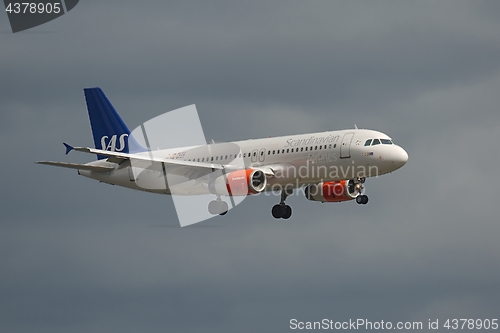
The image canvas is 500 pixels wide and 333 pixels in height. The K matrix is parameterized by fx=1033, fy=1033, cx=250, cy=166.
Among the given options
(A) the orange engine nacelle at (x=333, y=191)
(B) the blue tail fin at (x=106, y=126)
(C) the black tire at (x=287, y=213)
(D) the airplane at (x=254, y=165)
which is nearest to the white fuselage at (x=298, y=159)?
(D) the airplane at (x=254, y=165)

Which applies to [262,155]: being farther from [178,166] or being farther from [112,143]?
[112,143]

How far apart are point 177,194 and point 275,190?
8.33 metres

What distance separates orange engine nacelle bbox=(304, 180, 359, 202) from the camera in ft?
259

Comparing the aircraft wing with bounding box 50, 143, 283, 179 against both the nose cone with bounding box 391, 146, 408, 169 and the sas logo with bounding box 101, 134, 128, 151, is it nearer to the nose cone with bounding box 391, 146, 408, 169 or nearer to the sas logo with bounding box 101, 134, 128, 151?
the sas logo with bounding box 101, 134, 128, 151

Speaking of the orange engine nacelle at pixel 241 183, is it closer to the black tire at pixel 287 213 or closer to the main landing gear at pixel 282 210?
the main landing gear at pixel 282 210

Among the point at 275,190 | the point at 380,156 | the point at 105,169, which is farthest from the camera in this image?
the point at 105,169

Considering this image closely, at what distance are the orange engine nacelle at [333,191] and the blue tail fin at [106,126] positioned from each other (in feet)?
50.7

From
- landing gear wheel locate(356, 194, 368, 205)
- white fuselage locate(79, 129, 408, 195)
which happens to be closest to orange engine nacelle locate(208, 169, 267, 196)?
white fuselage locate(79, 129, 408, 195)

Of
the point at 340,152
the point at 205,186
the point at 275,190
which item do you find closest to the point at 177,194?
the point at 205,186

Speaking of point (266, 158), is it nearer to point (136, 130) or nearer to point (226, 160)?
point (226, 160)

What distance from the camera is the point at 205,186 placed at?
77.6 meters

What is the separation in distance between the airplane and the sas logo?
8 cm

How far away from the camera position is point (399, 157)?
234ft

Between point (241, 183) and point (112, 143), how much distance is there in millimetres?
18345
